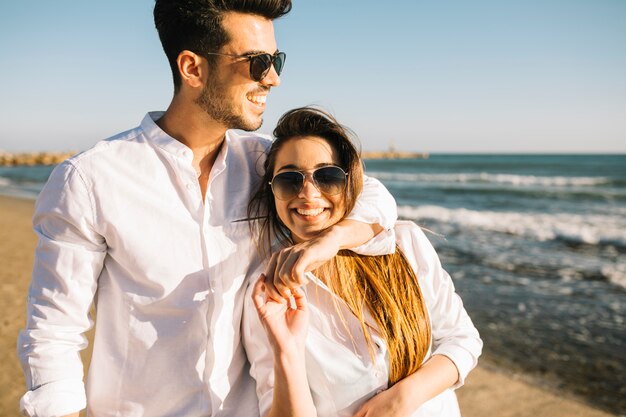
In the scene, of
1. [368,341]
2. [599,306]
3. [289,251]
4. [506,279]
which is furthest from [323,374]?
[506,279]

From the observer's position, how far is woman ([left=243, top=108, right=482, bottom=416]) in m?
2.11

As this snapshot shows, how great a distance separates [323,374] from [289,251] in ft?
2.14

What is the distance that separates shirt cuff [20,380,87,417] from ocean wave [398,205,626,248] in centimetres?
1214

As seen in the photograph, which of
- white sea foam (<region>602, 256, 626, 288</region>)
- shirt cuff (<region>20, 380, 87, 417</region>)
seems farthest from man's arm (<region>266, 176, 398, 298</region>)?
white sea foam (<region>602, 256, 626, 288</region>)

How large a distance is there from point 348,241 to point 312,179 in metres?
0.39

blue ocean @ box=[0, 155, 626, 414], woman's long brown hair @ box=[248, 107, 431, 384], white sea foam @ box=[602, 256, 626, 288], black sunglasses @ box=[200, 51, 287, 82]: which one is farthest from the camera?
white sea foam @ box=[602, 256, 626, 288]

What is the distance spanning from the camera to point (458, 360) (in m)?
2.32

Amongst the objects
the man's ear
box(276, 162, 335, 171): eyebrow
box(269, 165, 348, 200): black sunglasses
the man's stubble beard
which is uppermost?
the man's ear

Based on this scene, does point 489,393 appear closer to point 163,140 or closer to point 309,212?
point 309,212

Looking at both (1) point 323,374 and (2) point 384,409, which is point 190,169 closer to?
(1) point 323,374

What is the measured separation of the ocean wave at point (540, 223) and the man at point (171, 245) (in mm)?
11383

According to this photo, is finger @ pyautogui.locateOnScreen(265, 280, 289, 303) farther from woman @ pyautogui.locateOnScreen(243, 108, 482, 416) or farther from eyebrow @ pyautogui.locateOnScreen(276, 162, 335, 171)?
eyebrow @ pyautogui.locateOnScreen(276, 162, 335, 171)

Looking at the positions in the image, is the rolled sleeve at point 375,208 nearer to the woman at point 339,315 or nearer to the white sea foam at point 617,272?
the woman at point 339,315

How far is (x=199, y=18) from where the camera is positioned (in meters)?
2.53
